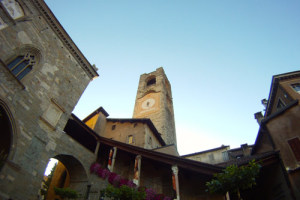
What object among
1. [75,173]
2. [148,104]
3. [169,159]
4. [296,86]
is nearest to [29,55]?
[75,173]

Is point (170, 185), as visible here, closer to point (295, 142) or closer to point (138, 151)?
point (138, 151)

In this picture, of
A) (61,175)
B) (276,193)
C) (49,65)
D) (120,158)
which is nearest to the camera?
(276,193)

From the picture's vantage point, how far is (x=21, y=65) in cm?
966

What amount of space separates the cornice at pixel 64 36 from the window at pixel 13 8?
1.37 metres

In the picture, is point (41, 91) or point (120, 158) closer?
point (41, 91)

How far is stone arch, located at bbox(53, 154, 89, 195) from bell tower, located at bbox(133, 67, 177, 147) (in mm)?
13664

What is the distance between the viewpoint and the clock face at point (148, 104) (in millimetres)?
28766

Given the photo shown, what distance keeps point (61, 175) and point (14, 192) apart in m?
7.39

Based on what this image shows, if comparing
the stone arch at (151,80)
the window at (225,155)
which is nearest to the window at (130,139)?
the window at (225,155)

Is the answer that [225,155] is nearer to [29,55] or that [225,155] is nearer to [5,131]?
[5,131]

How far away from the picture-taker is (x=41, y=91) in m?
9.94

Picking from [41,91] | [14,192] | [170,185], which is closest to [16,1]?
[41,91]

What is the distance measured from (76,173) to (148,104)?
19.2 meters

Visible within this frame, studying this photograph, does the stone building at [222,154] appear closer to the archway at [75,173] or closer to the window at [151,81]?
the archway at [75,173]
